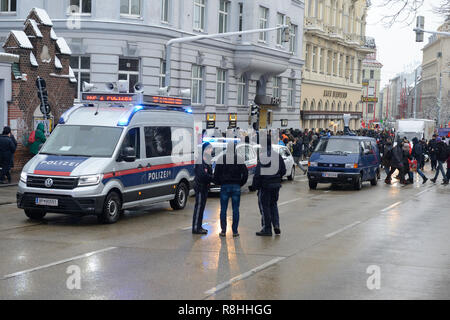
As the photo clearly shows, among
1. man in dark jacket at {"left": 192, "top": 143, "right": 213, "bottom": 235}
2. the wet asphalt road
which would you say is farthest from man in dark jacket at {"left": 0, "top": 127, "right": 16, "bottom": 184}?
man in dark jacket at {"left": 192, "top": 143, "right": 213, "bottom": 235}

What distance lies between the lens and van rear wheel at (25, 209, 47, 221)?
48.1 ft

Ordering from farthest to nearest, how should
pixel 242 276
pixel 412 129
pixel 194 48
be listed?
pixel 412 129 < pixel 194 48 < pixel 242 276

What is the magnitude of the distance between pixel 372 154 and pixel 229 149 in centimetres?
1431

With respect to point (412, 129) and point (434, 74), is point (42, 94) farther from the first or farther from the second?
point (434, 74)

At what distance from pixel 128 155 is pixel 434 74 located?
135m

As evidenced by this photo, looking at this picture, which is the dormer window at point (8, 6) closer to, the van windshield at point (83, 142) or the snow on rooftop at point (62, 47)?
the snow on rooftop at point (62, 47)

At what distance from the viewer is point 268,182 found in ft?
43.9

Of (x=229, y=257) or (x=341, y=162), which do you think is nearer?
(x=229, y=257)

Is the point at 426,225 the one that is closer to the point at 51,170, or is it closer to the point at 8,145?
the point at 51,170

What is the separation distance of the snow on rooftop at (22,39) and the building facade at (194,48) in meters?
5.89

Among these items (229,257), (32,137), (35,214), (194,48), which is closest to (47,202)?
(35,214)

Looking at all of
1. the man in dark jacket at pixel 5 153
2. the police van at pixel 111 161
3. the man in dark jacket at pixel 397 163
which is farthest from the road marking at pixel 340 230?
the man in dark jacket at pixel 397 163

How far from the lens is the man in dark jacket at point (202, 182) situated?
44.0ft

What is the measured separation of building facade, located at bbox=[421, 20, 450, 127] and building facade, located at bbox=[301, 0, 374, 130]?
41.7m
